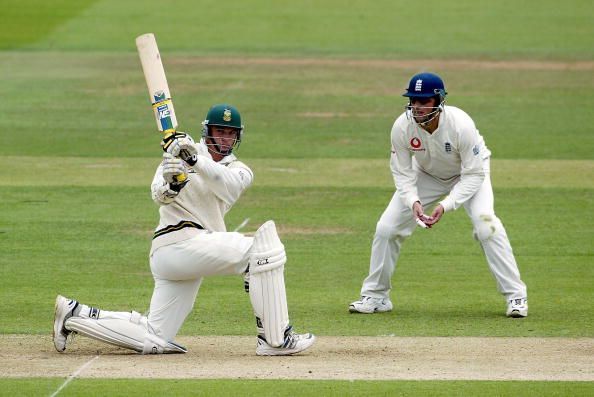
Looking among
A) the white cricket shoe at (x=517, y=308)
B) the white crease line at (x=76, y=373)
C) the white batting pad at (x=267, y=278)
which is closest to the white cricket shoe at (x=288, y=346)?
the white batting pad at (x=267, y=278)

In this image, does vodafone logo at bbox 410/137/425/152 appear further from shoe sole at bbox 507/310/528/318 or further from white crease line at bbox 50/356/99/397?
white crease line at bbox 50/356/99/397

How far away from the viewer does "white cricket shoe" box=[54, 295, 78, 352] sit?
8.32 m

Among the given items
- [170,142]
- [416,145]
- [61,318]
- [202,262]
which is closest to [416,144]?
[416,145]

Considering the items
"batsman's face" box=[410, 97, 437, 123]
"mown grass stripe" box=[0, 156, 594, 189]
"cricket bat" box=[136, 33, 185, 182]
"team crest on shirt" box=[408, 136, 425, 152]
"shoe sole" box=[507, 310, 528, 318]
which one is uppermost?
"cricket bat" box=[136, 33, 185, 182]

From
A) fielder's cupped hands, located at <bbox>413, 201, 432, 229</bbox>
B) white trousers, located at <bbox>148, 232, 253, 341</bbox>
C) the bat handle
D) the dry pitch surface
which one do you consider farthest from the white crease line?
fielder's cupped hands, located at <bbox>413, 201, 432, 229</bbox>

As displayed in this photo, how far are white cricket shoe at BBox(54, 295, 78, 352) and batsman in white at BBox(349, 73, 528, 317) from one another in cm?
256

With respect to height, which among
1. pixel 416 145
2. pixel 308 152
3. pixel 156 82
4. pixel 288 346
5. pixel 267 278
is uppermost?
pixel 156 82

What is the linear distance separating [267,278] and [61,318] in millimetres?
1320

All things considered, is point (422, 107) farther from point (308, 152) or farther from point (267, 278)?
point (308, 152)

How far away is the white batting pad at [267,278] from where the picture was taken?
826 cm

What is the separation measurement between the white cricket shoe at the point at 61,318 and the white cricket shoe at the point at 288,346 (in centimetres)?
120

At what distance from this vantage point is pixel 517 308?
984 centimetres

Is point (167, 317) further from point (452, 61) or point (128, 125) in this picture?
point (452, 61)

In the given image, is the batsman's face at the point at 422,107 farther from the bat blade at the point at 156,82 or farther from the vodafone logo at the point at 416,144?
the bat blade at the point at 156,82
